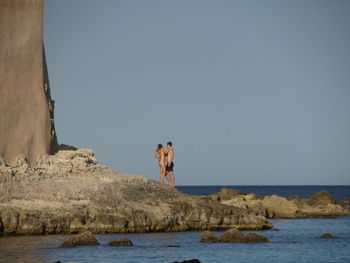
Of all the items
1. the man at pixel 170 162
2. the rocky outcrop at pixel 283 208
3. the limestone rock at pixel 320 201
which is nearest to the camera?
the man at pixel 170 162

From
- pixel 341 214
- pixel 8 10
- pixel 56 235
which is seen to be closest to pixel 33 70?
pixel 8 10

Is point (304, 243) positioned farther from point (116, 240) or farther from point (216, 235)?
point (116, 240)

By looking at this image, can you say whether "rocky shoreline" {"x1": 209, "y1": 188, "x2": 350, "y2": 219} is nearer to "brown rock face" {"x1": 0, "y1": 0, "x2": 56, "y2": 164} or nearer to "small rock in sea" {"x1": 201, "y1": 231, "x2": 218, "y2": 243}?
"small rock in sea" {"x1": 201, "y1": 231, "x2": 218, "y2": 243}

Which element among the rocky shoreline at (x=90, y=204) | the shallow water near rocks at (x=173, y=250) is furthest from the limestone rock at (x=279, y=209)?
the shallow water near rocks at (x=173, y=250)

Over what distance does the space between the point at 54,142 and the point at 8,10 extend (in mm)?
5703

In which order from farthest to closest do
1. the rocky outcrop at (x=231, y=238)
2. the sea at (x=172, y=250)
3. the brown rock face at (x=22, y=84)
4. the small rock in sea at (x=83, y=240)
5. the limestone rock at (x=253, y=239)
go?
the brown rock face at (x=22, y=84)
the limestone rock at (x=253, y=239)
the rocky outcrop at (x=231, y=238)
the small rock in sea at (x=83, y=240)
the sea at (x=172, y=250)

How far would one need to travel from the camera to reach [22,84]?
29938 mm

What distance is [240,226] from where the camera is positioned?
29891 mm

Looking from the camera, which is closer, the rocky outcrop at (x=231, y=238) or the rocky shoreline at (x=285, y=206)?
the rocky outcrop at (x=231, y=238)

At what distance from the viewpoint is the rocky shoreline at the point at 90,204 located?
2594 centimetres

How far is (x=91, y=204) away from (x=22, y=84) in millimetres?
5746

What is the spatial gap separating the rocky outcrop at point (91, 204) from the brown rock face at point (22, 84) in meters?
0.78

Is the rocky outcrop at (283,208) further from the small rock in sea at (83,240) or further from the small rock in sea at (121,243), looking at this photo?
the small rock in sea at (83,240)

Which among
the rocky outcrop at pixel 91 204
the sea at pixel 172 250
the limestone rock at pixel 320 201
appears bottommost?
the sea at pixel 172 250
